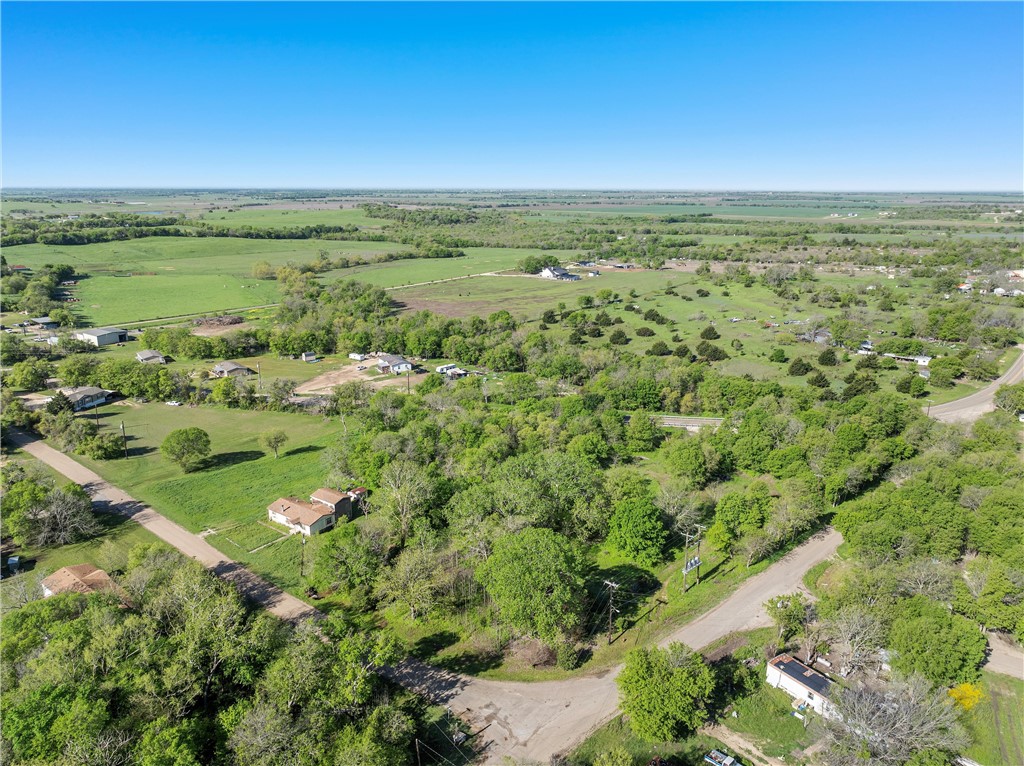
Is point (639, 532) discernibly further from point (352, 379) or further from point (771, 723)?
point (352, 379)

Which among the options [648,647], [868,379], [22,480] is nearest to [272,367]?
[22,480]

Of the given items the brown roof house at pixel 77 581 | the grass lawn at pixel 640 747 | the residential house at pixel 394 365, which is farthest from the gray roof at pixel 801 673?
the residential house at pixel 394 365

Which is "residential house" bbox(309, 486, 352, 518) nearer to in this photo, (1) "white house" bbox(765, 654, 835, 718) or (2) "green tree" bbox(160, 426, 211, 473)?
(2) "green tree" bbox(160, 426, 211, 473)

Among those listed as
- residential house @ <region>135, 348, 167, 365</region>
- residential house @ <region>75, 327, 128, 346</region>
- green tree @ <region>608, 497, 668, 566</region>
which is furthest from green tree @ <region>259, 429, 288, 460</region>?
residential house @ <region>75, 327, 128, 346</region>

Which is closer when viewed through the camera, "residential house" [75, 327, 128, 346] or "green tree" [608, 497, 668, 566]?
"green tree" [608, 497, 668, 566]

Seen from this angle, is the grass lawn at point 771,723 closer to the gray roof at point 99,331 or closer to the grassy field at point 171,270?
the gray roof at point 99,331

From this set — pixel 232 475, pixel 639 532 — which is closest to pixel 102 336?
pixel 232 475

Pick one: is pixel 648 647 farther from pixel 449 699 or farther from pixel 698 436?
pixel 698 436
